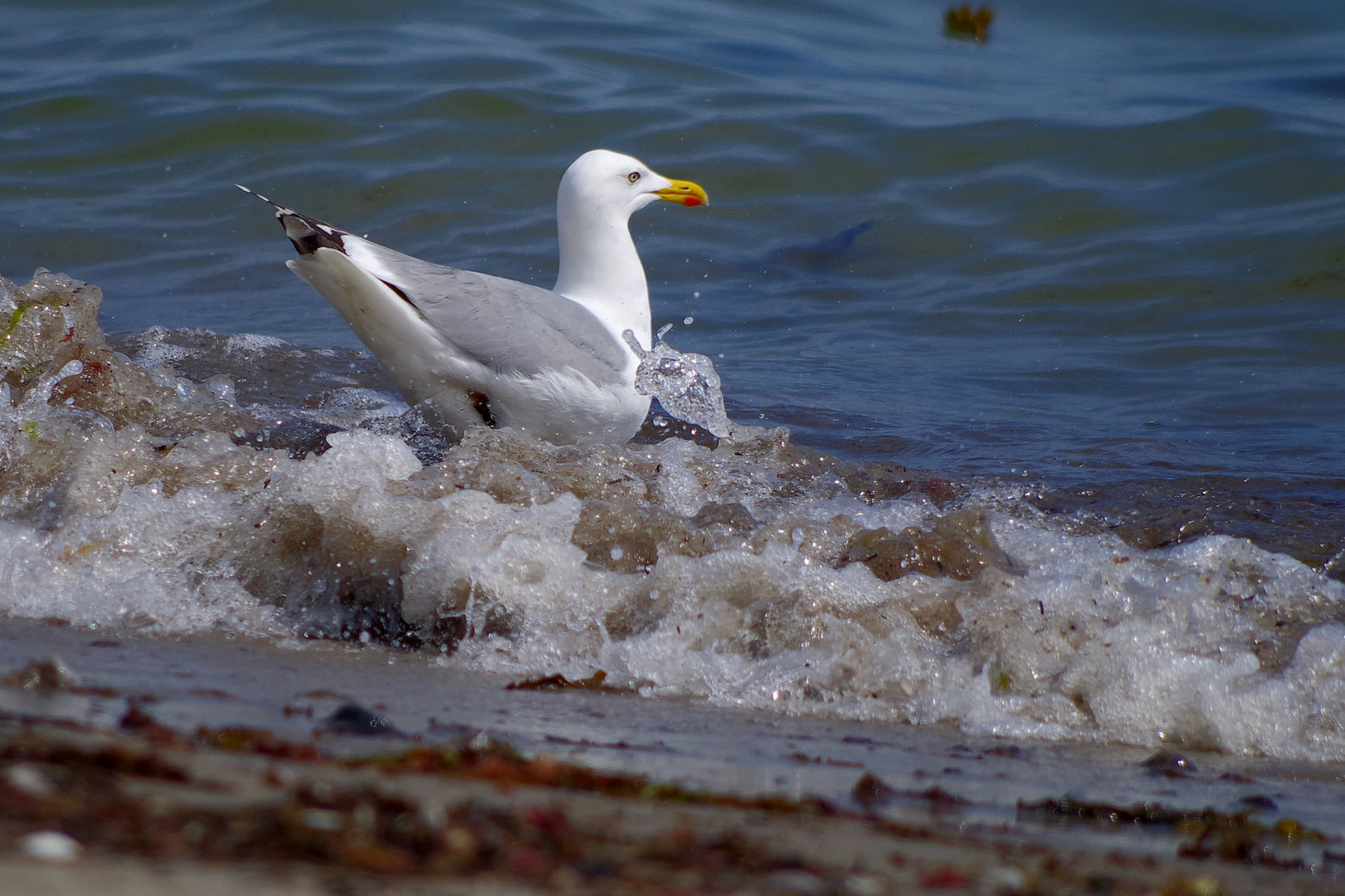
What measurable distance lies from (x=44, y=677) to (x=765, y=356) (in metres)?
4.69

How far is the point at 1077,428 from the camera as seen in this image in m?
5.09

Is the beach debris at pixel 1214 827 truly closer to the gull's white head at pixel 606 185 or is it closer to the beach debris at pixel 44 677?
the beach debris at pixel 44 677

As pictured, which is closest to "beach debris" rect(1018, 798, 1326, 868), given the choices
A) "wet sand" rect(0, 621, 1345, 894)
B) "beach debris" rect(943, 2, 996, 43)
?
"wet sand" rect(0, 621, 1345, 894)

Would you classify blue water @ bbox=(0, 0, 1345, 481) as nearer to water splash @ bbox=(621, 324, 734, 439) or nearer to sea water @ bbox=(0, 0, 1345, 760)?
sea water @ bbox=(0, 0, 1345, 760)

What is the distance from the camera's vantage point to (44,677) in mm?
1875

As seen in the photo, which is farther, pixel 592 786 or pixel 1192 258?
pixel 1192 258

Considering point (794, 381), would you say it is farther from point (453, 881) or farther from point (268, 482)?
point (453, 881)

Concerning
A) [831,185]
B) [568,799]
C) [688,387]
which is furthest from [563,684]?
[831,185]

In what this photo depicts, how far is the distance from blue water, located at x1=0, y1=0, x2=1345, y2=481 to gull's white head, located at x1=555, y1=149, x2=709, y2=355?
0.94m

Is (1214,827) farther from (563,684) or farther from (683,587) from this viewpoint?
(683,587)

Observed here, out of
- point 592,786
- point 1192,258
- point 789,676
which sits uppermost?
point 1192,258

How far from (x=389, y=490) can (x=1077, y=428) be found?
298 cm

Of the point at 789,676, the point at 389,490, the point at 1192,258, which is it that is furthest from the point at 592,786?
the point at 1192,258

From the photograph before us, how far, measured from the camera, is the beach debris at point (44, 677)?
1854 mm
